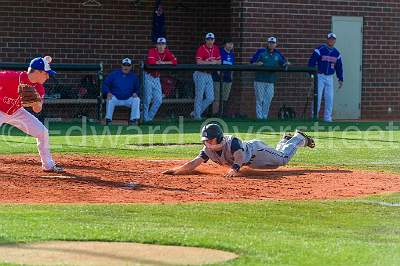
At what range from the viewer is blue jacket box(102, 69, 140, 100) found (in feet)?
74.2

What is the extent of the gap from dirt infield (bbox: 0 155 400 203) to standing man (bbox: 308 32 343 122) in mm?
10945

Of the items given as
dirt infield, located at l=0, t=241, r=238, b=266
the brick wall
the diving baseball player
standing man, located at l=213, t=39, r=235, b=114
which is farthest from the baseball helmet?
the brick wall

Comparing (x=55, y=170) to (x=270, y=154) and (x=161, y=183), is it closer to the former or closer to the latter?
(x=161, y=183)

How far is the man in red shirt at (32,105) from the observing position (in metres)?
12.8

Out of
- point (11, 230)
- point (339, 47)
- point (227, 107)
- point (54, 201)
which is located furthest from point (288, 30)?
point (11, 230)

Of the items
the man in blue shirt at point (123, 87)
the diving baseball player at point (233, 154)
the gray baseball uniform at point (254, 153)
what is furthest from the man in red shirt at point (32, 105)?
the man in blue shirt at point (123, 87)

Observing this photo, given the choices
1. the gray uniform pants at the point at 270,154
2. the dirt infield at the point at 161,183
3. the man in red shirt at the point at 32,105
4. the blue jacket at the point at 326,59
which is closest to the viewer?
the dirt infield at the point at 161,183

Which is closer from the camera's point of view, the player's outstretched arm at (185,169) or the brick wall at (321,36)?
the player's outstretched arm at (185,169)

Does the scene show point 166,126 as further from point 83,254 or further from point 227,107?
point 83,254

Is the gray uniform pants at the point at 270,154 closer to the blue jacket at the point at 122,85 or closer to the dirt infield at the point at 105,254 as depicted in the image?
the dirt infield at the point at 105,254

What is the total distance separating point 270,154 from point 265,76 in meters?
11.1

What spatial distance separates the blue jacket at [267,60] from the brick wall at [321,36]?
0.83 m

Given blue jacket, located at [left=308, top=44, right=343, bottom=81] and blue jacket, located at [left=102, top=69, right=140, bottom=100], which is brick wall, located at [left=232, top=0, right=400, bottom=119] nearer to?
blue jacket, located at [left=308, top=44, right=343, bottom=81]

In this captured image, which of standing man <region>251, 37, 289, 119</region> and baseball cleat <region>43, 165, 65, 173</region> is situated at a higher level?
standing man <region>251, 37, 289, 119</region>
